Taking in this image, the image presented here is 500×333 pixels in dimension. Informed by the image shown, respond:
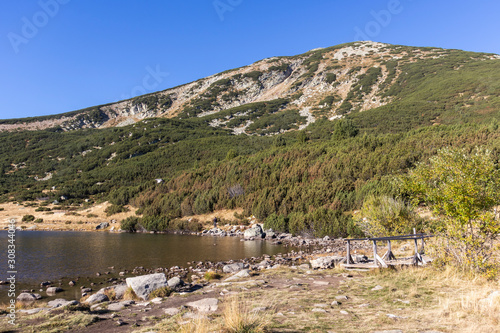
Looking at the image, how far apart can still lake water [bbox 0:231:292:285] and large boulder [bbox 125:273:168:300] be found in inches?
237

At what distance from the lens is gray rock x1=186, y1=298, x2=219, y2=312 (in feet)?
20.6

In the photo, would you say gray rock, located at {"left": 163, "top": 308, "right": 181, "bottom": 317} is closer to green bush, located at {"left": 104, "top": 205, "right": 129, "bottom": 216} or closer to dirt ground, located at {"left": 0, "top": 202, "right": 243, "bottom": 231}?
dirt ground, located at {"left": 0, "top": 202, "right": 243, "bottom": 231}

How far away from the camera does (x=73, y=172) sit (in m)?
63.8

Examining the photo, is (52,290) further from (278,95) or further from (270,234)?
(278,95)

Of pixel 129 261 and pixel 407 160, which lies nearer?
pixel 129 261

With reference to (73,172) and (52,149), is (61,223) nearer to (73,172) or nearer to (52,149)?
(73,172)

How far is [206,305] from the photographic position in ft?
21.5

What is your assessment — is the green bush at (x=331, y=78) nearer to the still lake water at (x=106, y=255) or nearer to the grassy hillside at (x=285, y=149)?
the grassy hillside at (x=285, y=149)

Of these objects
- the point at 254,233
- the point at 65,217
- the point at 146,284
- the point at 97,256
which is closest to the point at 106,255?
the point at 97,256

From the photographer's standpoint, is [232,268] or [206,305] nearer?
[206,305]

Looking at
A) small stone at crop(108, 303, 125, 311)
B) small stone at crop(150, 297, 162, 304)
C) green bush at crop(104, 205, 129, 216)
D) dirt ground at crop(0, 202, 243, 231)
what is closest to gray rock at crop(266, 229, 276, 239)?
dirt ground at crop(0, 202, 243, 231)

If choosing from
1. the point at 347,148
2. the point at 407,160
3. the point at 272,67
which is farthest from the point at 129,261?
the point at 272,67

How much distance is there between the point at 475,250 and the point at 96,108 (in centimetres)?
14861

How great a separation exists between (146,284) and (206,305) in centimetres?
312
